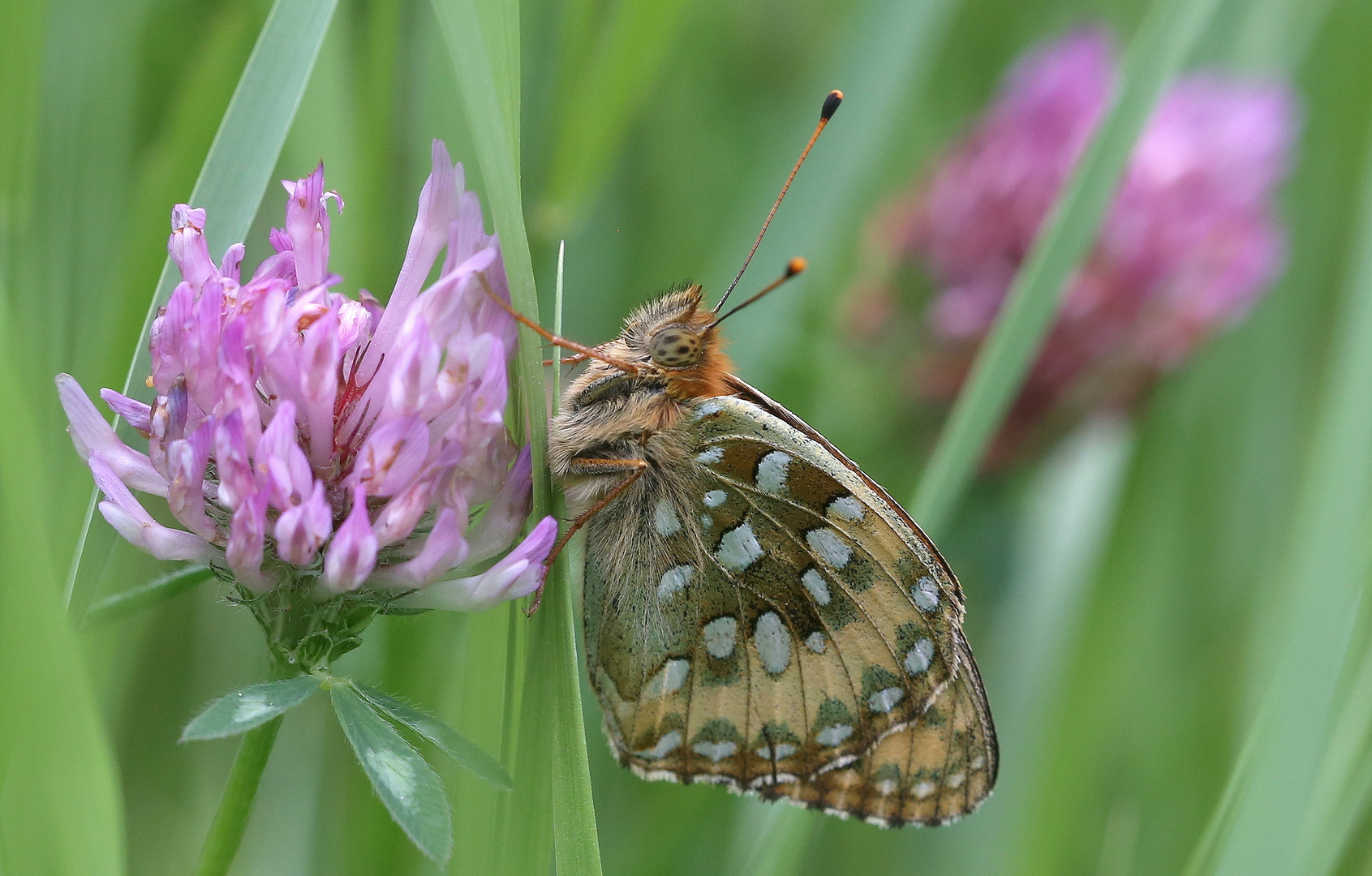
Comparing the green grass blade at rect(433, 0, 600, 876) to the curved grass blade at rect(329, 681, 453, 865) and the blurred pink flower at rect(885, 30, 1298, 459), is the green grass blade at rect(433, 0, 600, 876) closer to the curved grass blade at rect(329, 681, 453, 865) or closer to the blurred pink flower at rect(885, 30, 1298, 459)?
the curved grass blade at rect(329, 681, 453, 865)

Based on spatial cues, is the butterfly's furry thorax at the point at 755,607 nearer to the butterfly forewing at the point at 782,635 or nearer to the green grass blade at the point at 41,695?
the butterfly forewing at the point at 782,635

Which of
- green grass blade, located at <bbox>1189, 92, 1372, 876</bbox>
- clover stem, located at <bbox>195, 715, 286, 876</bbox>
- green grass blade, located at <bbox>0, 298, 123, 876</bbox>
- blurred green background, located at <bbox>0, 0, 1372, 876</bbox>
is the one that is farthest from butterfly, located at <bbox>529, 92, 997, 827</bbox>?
green grass blade, located at <bbox>0, 298, 123, 876</bbox>

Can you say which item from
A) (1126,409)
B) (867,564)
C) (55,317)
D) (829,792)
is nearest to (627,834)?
(829,792)

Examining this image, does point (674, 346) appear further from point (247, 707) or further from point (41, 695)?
point (41, 695)

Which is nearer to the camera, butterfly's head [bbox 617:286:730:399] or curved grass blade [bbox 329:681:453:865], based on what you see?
curved grass blade [bbox 329:681:453:865]

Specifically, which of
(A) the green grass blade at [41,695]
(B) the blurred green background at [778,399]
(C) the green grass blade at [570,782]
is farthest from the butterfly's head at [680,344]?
(A) the green grass blade at [41,695]

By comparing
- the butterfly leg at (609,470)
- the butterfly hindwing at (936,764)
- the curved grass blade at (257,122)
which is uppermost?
the curved grass blade at (257,122)

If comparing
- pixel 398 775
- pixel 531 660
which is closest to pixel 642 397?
pixel 531 660
